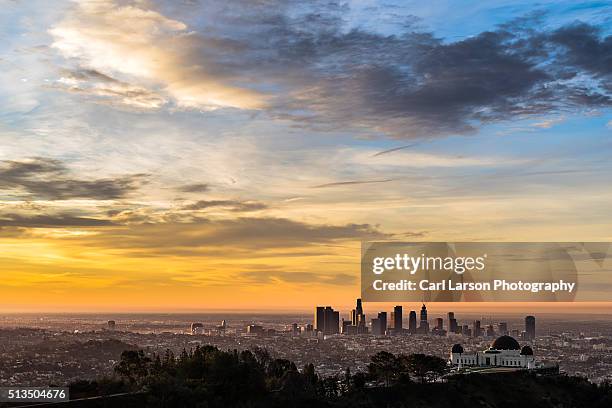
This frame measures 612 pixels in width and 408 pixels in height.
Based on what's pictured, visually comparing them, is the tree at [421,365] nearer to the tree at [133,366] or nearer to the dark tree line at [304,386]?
the dark tree line at [304,386]

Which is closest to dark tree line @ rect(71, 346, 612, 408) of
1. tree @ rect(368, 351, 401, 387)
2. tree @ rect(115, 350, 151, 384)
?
tree @ rect(368, 351, 401, 387)

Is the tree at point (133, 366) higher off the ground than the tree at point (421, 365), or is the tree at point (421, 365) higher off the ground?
the tree at point (133, 366)

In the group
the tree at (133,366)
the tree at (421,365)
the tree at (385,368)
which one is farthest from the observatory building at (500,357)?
the tree at (133,366)

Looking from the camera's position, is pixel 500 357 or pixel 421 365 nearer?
pixel 421 365

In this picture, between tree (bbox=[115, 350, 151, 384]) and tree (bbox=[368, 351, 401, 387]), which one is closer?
tree (bbox=[115, 350, 151, 384])

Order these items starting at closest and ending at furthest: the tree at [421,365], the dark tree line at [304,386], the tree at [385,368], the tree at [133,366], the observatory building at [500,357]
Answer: the dark tree line at [304,386] < the tree at [133,366] < the tree at [385,368] < the tree at [421,365] < the observatory building at [500,357]

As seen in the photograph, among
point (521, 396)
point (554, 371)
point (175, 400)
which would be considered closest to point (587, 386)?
point (554, 371)

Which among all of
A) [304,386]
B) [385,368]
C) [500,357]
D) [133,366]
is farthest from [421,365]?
[133,366]

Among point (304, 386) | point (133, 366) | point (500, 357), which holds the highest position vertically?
point (133, 366)

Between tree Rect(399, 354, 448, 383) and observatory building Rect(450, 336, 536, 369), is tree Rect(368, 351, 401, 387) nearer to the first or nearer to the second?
tree Rect(399, 354, 448, 383)

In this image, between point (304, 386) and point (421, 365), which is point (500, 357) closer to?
point (421, 365)

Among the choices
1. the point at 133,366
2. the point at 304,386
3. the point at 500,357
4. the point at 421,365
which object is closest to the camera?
the point at 304,386
